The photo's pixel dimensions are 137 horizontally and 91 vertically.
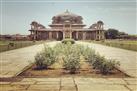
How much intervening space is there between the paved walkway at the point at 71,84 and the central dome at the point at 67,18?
3806 inches

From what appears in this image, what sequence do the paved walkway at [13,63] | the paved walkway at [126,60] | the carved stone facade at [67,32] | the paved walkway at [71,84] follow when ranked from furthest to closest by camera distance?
1. the carved stone facade at [67,32]
2. the paved walkway at [126,60]
3. the paved walkway at [13,63]
4. the paved walkway at [71,84]

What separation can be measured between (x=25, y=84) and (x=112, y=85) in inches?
78.7

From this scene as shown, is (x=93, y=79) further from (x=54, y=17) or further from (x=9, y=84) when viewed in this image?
(x=54, y=17)

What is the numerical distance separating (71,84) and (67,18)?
99.8m

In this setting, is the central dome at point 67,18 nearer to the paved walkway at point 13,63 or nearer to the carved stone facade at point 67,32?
the carved stone facade at point 67,32

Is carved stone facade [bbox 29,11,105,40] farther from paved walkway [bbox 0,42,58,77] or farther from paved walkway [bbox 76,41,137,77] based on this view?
paved walkway [bbox 0,42,58,77]

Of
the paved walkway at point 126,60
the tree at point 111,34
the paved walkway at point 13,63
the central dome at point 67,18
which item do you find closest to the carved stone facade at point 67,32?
the central dome at point 67,18

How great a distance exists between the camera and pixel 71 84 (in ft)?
22.9

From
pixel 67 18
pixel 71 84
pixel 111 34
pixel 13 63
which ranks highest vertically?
pixel 67 18

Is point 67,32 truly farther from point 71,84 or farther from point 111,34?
point 71,84

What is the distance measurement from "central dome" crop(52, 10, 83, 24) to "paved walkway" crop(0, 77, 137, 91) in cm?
9668

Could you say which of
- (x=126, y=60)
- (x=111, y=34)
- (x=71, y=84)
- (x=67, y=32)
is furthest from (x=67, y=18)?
(x=71, y=84)

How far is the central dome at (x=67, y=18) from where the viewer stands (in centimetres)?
10588

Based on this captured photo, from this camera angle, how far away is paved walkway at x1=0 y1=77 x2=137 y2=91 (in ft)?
21.2
